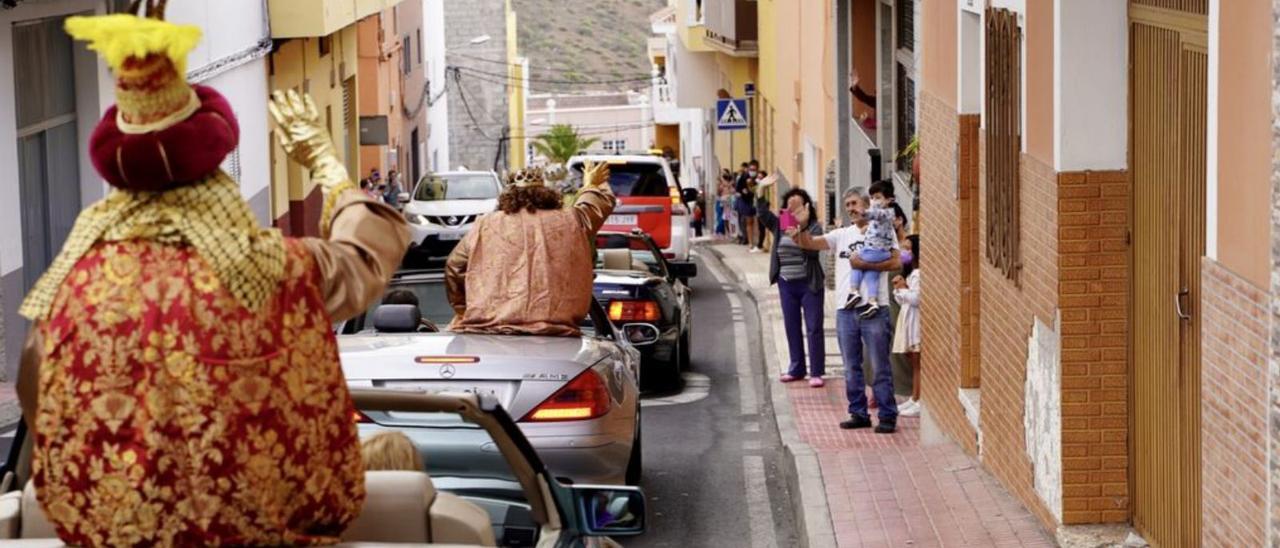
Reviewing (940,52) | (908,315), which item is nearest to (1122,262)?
(940,52)

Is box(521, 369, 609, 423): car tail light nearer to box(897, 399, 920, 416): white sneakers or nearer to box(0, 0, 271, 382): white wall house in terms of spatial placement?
box(897, 399, 920, 416): white sneakers

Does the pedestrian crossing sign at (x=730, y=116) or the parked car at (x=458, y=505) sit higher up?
the pedestrian crossing sign at (x=730, y=116)

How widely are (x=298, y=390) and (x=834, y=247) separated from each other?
1040cm

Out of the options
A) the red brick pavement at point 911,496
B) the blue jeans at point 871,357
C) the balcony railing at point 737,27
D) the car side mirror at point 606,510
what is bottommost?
the red brick pavement at point 911,496

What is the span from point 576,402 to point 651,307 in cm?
635

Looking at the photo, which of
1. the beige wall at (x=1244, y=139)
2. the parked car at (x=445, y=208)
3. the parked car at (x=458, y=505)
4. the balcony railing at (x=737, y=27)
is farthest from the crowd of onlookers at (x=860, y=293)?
the balcony railing at (x=737, y=27)

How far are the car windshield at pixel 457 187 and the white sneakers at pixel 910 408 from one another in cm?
1888

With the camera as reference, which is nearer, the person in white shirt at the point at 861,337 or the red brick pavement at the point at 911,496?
the red brick pavement at the point at 911,496

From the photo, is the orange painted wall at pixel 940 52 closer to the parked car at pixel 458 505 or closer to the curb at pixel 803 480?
the curb at pixel 803 480

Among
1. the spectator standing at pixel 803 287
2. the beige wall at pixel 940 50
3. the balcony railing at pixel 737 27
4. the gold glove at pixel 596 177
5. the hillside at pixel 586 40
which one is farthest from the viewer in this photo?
the hillside at pixel 586 40

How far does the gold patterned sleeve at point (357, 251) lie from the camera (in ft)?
15.3

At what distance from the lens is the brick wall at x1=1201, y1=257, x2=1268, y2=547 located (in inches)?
261

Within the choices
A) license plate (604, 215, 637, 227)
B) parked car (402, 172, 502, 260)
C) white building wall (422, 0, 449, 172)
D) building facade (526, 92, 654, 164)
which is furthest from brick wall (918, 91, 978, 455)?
building facade (526, 92, 654, 164)

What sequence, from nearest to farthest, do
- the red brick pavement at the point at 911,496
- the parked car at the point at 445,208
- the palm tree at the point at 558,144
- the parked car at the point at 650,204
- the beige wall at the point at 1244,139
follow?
the beige wall at the point at 1244,139 → the red brick pavement at the point at 911,496 → the parked car at the point at 650,204 → the parked car at the point at 445,208 → the palm tree at the point at 558,144
